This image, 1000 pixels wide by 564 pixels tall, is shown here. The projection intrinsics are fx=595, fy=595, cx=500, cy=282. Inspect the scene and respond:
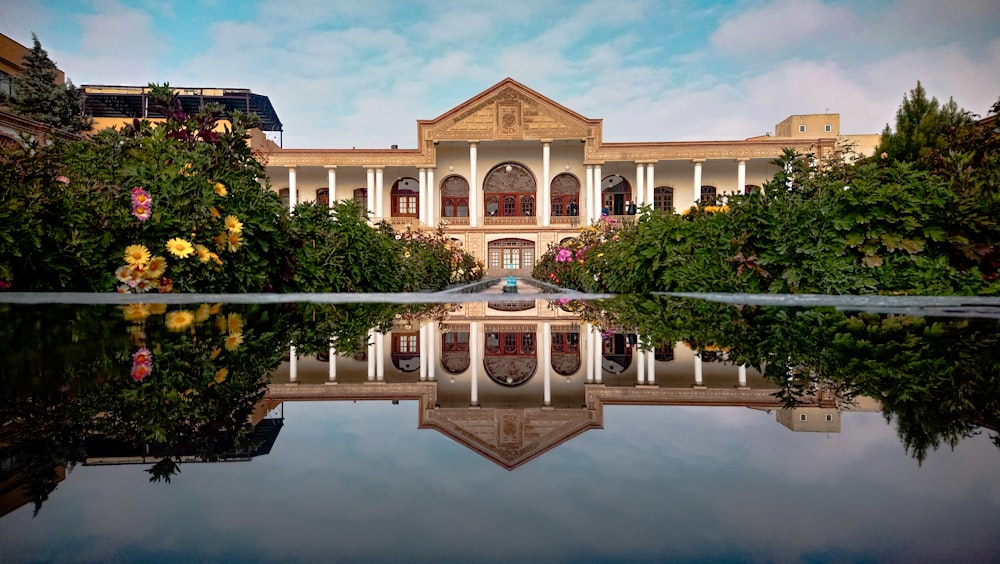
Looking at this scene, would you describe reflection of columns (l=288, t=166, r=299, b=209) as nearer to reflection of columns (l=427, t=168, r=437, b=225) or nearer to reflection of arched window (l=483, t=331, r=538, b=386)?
Result: reflection of columns (l=427, t=168, r=437, b=225)

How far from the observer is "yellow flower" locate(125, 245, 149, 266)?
13.3ft

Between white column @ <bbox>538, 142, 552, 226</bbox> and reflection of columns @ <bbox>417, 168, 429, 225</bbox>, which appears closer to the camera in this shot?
white column @ <bbox>538, 142, 552, 226</bbox>

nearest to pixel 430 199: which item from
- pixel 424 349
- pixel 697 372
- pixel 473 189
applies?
pixel 473 189

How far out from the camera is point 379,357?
1.84 meters

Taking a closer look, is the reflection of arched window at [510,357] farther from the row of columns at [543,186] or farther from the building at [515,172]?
the row of columns at [543,186]

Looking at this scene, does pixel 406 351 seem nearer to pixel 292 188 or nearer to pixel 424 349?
pixel 424 349

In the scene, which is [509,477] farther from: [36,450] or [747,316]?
[747,316]

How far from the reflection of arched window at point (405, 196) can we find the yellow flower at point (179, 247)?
1141 inches

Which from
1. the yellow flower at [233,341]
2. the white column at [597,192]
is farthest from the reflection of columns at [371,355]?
the white column at [597,192]

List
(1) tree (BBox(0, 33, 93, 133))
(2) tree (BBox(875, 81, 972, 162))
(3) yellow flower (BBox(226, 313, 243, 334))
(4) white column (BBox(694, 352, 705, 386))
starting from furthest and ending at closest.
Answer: (1) tree (BBox(0, 33, 93, 133)) < (2) tree (BBox(875, 81, 972, 162)) < (3) yellow flower (BBox(226, 313, 243, 334)) < (4) white column (BBox(694, 352, 705, 386))

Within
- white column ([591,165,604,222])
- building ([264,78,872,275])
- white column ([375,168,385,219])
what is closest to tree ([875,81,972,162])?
building ([264,78,872,275])

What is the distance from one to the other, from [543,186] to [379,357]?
30.5m

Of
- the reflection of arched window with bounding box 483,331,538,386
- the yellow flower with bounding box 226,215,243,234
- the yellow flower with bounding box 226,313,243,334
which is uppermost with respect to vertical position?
the yellow flower with bounding box 226,215,243,234

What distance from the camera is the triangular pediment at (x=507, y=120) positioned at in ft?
98.7
